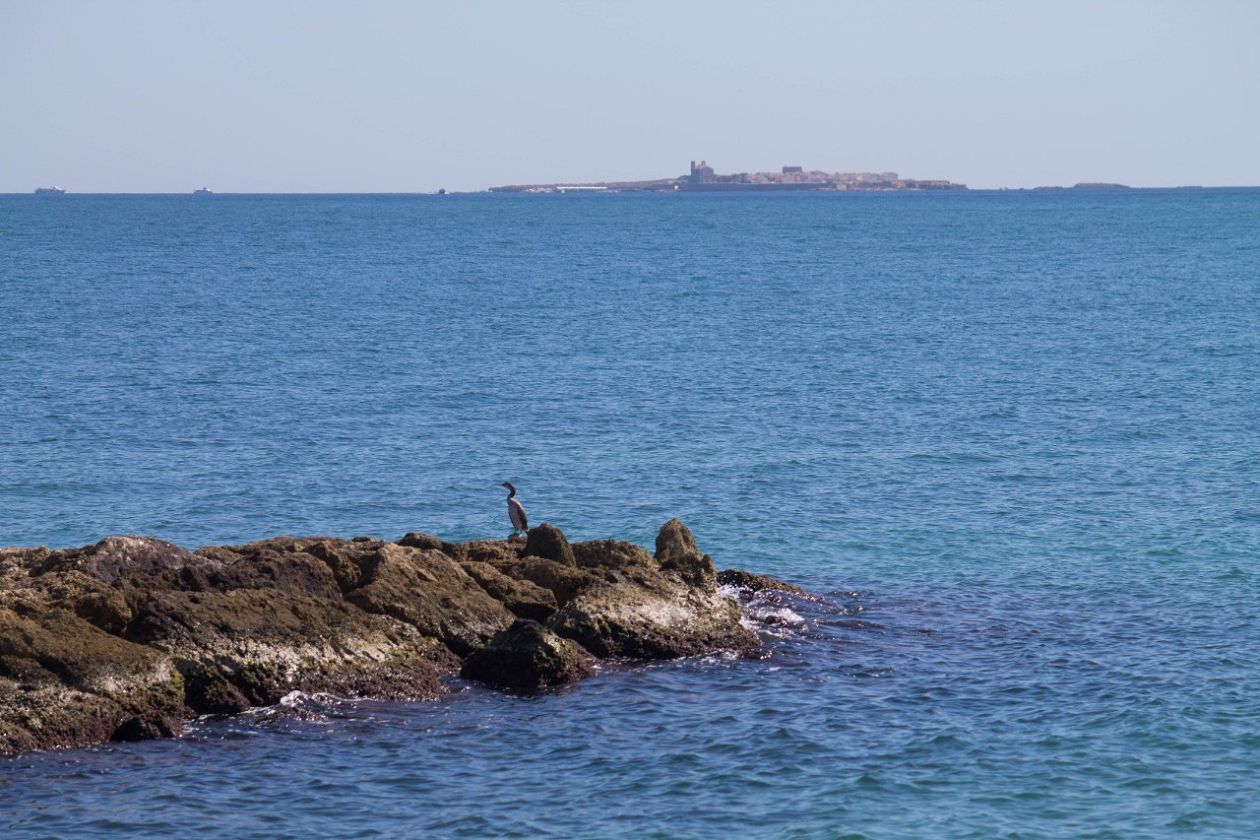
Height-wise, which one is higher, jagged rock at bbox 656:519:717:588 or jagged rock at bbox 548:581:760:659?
jagged rock at bbox 656:519:717:588

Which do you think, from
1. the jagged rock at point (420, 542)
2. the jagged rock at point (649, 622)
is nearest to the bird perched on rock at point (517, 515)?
the jagged rock at point (420, 542)

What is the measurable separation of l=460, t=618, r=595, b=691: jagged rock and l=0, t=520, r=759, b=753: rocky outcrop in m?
0.02

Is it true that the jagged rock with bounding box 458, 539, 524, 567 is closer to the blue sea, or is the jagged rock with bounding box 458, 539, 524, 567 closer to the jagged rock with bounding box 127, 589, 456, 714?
the jagged rock with bounding box 127, 589, 456, 714

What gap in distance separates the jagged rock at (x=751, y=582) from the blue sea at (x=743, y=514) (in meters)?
0.63

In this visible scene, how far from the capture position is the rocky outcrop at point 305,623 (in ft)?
57.4

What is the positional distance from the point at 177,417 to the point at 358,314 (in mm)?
31095

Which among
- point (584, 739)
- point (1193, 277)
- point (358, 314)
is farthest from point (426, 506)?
point (1193, 277)

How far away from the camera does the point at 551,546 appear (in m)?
23.2

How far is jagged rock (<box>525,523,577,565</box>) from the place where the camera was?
23.1 metres

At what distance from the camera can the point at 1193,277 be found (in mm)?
93188

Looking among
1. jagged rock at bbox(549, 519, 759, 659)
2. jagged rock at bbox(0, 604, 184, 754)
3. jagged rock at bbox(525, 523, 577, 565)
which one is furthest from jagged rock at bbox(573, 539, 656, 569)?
jagged rock at bbox(0, 604, 184, 754)

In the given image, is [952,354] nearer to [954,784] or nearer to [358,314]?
[358,314]

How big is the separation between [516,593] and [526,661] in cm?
223

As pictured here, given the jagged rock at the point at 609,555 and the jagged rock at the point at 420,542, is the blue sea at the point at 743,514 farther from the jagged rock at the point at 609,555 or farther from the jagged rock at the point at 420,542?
the jagged rock at the point at 420,542
